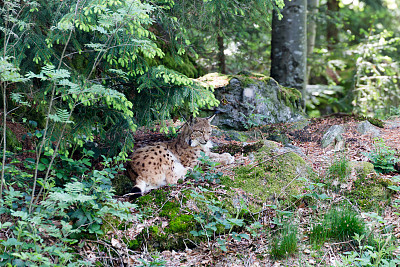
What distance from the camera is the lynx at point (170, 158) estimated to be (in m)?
4.85

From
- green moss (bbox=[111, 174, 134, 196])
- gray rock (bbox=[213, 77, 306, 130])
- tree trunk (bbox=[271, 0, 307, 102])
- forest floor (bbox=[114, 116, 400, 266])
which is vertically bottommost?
forest floor (bbox=[114, 116, 400, 266])

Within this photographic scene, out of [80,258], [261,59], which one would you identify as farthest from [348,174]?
[261,59]

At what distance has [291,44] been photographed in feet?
28.4

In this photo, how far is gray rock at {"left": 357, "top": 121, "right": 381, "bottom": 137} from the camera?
6004 millimetres

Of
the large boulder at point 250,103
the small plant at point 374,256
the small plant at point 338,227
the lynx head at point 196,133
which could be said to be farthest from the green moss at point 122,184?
the small plant at point 374,256

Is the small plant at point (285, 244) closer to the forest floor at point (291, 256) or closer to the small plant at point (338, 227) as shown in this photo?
the forest floor at point (291, 256)

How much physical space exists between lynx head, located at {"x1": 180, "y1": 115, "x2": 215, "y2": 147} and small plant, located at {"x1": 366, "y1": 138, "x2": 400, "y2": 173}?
2424 millimetres

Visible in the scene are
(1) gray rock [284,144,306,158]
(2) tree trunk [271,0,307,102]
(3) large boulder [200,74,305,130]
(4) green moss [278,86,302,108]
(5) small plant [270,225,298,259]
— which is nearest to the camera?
(5) small plant [270,225,298,259]

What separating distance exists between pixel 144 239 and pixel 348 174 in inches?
106

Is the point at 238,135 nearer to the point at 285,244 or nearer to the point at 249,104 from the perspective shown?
the point at 249,104

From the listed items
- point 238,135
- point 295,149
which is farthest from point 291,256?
point 238,135

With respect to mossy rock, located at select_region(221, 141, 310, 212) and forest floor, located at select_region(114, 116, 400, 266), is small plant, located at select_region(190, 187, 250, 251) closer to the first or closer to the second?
forest floor, located at select_region(114, 116, 400, 266)

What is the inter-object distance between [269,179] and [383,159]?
159cm

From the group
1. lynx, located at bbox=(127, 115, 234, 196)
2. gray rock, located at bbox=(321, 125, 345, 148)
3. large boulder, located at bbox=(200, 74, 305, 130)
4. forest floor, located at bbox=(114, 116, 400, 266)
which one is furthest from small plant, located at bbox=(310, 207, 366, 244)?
large boulder, located at bbox=(200, 74, 305, 130)
